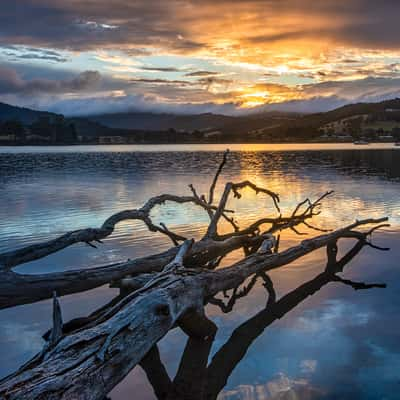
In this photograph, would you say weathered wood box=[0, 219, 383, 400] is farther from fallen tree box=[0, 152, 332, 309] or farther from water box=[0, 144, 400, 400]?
fallen tree box=[0, 152, 332, 309]

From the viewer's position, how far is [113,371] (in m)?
5.15

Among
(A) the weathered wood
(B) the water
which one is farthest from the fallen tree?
(A) the weathered wood

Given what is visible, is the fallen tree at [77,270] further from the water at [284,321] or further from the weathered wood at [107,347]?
the weathered wood at [107,347]

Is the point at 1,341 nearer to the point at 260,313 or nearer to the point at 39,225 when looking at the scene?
the point at 260,313

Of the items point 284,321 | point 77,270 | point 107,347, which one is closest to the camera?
point 107,347

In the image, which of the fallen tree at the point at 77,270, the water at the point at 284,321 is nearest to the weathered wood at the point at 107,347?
the water at the point at 284,321

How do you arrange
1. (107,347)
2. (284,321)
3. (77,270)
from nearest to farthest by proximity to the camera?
(107,347)
(284,321)
(77,270)

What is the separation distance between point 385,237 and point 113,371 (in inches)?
490

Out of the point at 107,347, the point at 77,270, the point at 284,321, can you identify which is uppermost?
the point at 107,347

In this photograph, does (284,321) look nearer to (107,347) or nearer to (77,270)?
(77,270)

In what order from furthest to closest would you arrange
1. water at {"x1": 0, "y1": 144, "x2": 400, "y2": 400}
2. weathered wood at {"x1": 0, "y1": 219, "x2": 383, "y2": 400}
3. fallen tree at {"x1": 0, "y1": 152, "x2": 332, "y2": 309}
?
fallen tree at {"x1": 0, "y1": 152, "x2": 332, "y2": 309} < water at {"x1": 0, "y1": 144, "x2": 400, "y2": 400} < weathered wood at {"x1": 0, "y1": 219, "x2": 383, "y2": 400}

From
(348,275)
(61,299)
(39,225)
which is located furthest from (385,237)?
(39,225)

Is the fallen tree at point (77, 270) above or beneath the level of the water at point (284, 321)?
above

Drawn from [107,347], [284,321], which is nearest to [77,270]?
[284,321]
